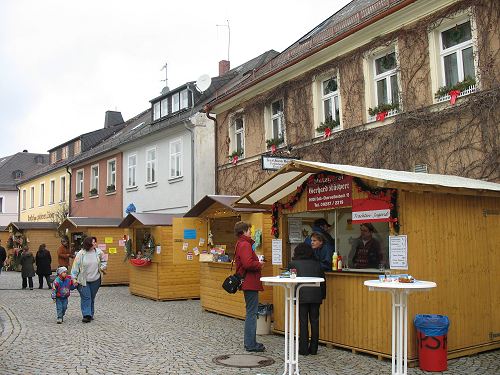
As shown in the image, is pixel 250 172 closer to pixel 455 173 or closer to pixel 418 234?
pixel 455 173

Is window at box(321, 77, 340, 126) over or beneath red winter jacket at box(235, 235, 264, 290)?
over

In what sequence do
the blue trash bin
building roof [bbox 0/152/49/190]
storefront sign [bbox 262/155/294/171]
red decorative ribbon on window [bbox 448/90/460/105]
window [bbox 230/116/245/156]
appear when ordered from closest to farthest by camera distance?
1. the blue trash bin
2. red decorative ribbon on window [bbox 448/90/460/105]
3. storefront sign [bbox 262/155/294/171]
4. window [bbox 230/116/245/156]
5. building roof [bbox 0/152/49/190]

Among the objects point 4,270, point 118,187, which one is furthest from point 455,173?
point 4,270

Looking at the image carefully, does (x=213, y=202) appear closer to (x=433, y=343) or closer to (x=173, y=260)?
(x=173, y=260)

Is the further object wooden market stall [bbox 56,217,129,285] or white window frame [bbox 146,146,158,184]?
white window frame [bbox 146,146,158,184]

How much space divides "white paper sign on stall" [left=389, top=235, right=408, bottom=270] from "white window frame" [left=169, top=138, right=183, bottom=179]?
14.6m

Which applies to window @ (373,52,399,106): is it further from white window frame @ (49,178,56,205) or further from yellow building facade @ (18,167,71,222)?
white window frame @ (49,178,56,205)

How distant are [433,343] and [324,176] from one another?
123 inches

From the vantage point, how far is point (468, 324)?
8414 mm

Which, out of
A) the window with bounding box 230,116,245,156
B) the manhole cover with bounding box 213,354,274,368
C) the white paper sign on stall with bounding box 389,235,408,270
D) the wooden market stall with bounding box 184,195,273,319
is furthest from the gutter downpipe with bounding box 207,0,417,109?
the manhole cover with bounding box 213,354,274,368

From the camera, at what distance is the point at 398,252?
26.1 feet

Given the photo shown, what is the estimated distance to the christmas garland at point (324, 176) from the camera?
8070 millimetres

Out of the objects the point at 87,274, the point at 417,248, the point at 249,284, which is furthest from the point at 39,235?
the point at 417,248

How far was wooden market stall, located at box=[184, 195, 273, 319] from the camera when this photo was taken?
1190 cm
